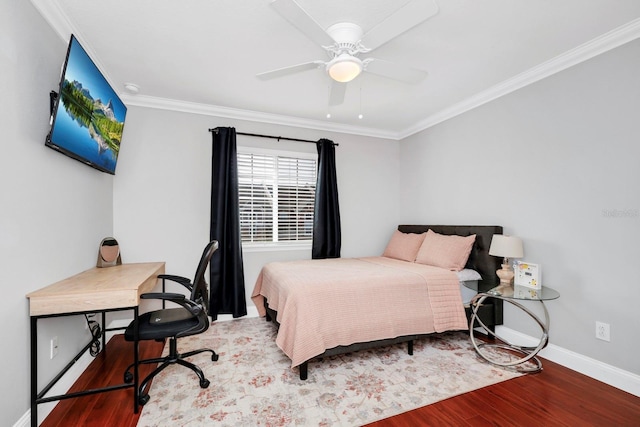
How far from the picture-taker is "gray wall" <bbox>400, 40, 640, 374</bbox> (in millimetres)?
2168

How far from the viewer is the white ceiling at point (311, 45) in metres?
1.95

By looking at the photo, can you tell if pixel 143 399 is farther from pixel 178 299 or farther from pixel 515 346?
pixel 515 346

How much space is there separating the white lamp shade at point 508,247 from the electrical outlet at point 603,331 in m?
0.72

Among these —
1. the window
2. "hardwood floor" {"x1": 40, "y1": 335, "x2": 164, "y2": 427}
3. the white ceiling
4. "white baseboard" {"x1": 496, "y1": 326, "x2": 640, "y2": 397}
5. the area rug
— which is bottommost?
"hardwood floor" {"x1": 40, "y1": 335, "x2": 164, "y2": 427}

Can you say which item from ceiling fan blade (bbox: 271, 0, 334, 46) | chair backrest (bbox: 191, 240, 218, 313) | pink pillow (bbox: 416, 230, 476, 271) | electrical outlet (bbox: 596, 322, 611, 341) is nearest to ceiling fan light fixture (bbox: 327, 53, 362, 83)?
ceiling fan blade (bbox: 271, 0, 334, 46)

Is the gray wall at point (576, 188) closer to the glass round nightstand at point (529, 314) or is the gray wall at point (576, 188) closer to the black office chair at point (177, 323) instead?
the glass round nightstand at point (529, 314)

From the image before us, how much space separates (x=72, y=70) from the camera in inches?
74.6

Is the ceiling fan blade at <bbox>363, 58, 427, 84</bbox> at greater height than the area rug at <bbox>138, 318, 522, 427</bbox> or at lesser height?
greater

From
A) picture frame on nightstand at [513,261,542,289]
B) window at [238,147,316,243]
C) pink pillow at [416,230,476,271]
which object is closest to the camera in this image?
picture frame on nightstand at [513,261,542,289]

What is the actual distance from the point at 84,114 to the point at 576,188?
393cm

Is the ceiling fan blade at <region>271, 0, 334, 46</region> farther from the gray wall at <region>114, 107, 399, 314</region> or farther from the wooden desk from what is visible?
the gray wall at <region>114, 107, 399, 314</region>

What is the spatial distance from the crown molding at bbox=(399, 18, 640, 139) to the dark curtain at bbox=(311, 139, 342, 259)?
1.58 metres

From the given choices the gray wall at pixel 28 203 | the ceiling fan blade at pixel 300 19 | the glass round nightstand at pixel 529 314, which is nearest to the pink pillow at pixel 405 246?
the glass round nightstand at pixel 529 314

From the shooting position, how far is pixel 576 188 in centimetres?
246
